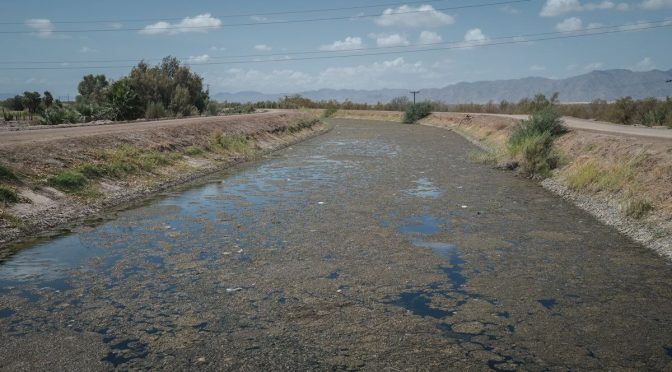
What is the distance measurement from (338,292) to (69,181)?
9.85 metres

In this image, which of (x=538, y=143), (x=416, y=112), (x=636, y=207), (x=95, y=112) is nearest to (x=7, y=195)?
(x=636, y=207)

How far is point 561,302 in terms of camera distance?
758 cm

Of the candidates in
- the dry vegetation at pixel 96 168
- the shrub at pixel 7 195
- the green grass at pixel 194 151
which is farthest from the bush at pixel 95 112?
the shrub at pixel 7 195

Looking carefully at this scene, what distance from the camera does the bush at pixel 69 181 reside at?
14.0m

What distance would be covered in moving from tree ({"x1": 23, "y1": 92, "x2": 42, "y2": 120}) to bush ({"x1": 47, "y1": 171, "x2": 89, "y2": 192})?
31904 mm

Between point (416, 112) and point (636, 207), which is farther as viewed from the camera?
point (416, 112)

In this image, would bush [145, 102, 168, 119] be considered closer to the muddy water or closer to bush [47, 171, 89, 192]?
bush [47, 171, 89, 192]

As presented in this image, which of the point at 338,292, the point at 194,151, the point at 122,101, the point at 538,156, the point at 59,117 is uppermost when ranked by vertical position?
the point at 122,101

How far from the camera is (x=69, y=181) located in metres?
14.4

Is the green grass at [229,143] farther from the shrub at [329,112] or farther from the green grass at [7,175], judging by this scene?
the shrub at [329,112]

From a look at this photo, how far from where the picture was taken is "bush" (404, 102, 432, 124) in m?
68.9

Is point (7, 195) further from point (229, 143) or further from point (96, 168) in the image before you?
point (229, 143)

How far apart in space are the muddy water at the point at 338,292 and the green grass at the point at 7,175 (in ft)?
8.76

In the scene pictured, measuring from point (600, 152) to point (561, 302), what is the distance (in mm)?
12248
